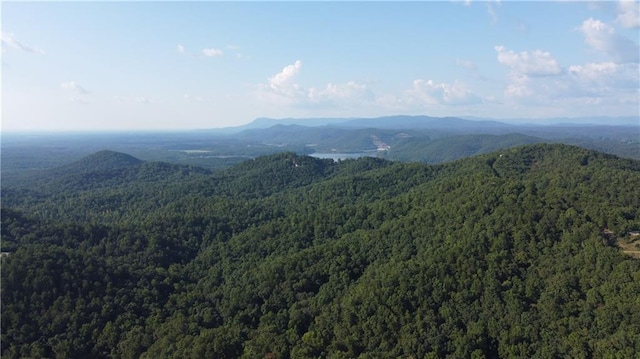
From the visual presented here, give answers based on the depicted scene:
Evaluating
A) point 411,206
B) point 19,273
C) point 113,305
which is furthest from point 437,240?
point 19,273

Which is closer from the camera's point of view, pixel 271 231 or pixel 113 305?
pixel 113 305

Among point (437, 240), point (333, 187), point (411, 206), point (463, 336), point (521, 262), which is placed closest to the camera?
point (463, 336)

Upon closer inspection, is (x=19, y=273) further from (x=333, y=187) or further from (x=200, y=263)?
(x=333, y=187)

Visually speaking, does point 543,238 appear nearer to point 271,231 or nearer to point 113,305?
point 271,231

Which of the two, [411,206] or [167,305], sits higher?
[411,206]

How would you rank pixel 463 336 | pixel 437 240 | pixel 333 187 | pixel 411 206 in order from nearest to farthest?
pixel 463 336 < pixel 437 240 < pixel 411 206 < pixel 333 187

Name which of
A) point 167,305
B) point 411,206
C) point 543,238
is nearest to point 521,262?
point 543,238
